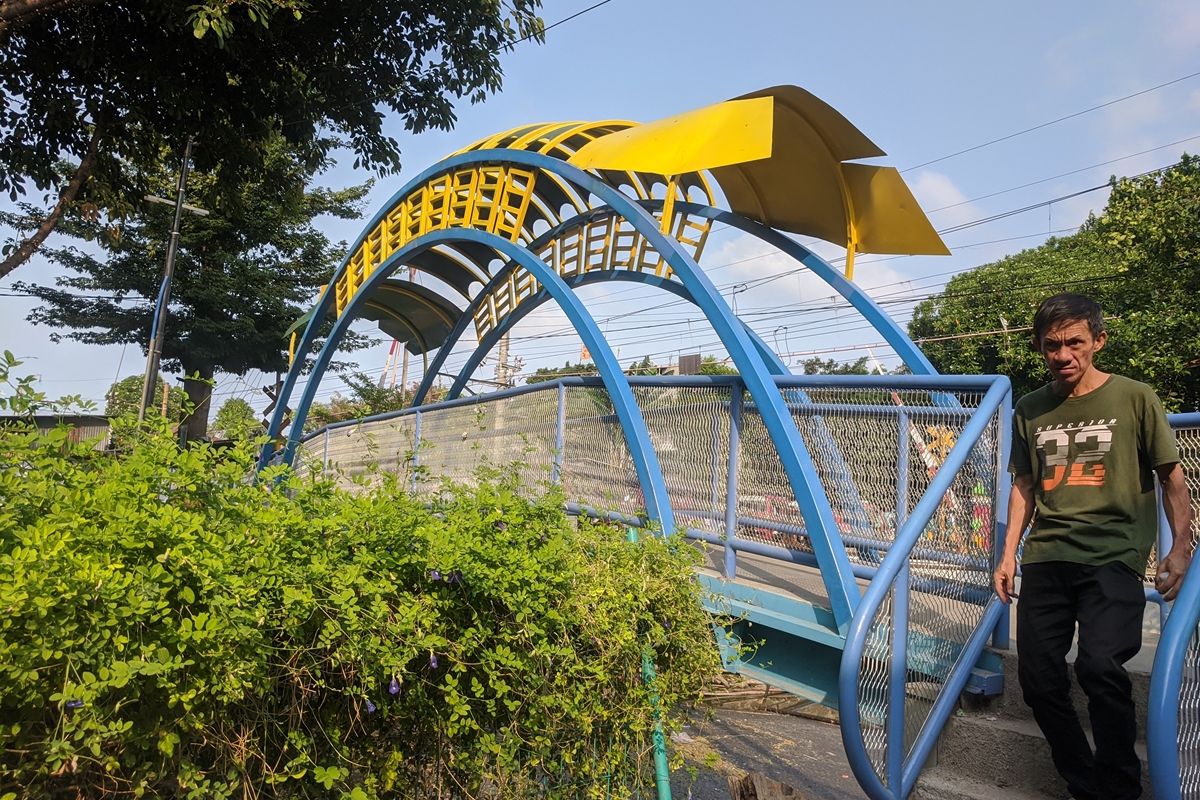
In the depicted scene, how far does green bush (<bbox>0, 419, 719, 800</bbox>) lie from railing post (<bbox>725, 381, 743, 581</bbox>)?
1244 mm

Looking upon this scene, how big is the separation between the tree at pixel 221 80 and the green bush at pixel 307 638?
5.80 meters

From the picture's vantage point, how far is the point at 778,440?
165 inches

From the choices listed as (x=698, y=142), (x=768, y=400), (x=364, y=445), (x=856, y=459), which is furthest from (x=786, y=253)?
(x=364, y=445)

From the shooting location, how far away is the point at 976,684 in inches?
126

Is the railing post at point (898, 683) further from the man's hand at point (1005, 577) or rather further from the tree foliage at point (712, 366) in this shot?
the tree foliage at point (712, 366)

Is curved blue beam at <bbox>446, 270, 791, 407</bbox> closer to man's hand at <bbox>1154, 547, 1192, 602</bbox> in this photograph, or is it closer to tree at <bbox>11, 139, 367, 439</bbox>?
man's hand at <bbox>1154, 547, 1192, 602</bbox>

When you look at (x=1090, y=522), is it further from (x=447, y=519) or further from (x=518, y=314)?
(x=518, y=314)

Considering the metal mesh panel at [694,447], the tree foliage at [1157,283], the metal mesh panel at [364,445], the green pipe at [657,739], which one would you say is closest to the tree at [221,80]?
the metal mesh panel at [364,445]

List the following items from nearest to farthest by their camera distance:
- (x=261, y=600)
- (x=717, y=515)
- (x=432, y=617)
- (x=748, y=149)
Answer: (x=261, y=600), (x=432, y=617), (x=717, y=515), (x=748, y=149)

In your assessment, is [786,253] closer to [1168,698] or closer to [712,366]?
[1168,698]

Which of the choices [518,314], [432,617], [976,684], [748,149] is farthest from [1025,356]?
[432,617]

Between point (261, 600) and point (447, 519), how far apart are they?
31.0 inches

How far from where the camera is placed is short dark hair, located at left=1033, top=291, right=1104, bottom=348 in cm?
278

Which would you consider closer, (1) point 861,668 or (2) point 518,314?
(1) point 861,668
